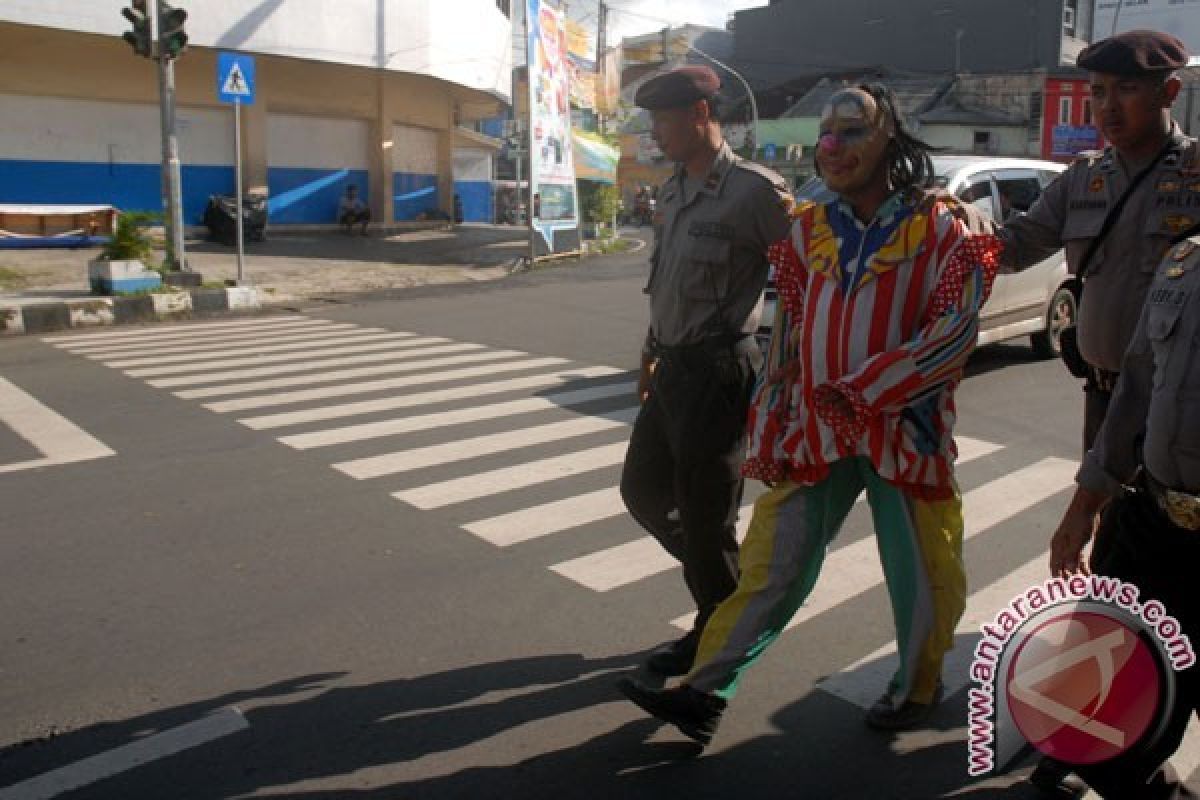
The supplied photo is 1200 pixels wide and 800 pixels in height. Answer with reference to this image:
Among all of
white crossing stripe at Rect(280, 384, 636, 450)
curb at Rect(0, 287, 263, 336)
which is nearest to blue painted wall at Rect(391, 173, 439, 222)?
curb at Rect(0, 287, 263, 336)

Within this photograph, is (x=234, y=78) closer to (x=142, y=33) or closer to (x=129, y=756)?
(x=142, y=33)

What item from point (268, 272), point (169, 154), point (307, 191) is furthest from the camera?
point (307, 191)

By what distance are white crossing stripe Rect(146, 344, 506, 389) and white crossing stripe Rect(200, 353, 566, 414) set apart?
371mm

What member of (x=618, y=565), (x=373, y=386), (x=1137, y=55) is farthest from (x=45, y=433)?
(x=1137, y=55)

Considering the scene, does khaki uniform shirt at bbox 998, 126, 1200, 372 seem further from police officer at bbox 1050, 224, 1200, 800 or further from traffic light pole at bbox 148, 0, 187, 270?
traffic light pole at bbox 148, 0, 187, 270

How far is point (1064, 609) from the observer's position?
7.43ft

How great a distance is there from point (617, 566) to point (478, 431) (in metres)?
2.68

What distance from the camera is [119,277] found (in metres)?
13.9

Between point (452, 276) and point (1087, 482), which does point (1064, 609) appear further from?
point (452, 276)

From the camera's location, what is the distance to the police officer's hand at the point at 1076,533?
8.68 ft

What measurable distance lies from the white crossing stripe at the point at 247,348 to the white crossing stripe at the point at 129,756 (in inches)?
273

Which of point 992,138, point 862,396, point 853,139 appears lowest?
point 862,396

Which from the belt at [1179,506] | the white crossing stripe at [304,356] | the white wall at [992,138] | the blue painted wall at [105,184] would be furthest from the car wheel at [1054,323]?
the white wall at [992,138]

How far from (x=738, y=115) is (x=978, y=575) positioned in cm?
5091
